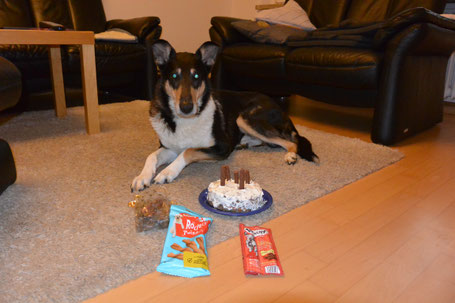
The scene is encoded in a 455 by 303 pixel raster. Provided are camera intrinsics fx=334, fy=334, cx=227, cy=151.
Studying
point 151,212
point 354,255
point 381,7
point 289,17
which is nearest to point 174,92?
point 151,212

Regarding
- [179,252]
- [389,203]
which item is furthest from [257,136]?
[179,252]

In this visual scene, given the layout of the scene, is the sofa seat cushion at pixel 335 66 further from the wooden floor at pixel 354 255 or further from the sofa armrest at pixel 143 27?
the sofa armrest at pixel 143 27

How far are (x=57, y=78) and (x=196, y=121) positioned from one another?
1.71 metres

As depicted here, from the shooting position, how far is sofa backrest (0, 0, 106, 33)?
3.66m

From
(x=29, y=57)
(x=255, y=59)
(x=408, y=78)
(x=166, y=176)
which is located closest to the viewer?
(x=166, y=176)

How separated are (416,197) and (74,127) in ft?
8.18

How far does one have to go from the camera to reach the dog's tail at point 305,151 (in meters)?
2.10

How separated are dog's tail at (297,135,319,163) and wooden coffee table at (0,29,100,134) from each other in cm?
155

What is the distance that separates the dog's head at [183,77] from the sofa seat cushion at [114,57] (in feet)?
5.78

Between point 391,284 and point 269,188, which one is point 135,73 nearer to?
point 269,188

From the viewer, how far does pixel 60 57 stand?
2.95 meters

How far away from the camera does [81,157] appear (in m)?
2.09

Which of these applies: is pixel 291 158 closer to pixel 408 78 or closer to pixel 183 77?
pixel 183 77

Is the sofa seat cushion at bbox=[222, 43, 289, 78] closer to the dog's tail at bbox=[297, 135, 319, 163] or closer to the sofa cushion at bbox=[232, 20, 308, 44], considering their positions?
the sofa cushion at bbox=[232, 20, 308, 44]
